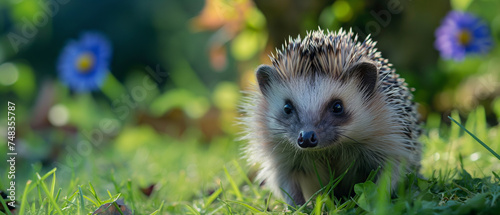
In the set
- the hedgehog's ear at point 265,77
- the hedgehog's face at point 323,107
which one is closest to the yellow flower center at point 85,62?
the hedgehog's ear at point 265,77

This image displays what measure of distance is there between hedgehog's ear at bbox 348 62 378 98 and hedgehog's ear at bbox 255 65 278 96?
1.19 feet

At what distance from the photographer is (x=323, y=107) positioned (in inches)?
81.3

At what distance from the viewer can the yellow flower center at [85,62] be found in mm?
4828

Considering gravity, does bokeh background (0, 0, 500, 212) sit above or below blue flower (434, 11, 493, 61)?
below

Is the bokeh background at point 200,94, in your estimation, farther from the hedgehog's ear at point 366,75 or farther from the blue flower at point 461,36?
the hedgehog's ear at point 366,75

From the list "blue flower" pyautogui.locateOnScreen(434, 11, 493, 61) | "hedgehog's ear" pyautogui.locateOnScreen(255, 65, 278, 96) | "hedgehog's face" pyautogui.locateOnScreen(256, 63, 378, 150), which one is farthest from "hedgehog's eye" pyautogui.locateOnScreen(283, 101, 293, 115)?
"blue flower" pyautogui.locateOnScreen(434, 11, 493, 61)

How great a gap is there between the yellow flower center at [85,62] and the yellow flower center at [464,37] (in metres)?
3.35

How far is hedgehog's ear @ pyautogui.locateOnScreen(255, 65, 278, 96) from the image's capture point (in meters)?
2.31

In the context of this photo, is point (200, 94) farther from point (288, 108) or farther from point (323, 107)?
point (323, 107)

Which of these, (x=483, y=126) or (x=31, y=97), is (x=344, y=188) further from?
(x=31, y=97)

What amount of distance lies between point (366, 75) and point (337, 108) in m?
0.21

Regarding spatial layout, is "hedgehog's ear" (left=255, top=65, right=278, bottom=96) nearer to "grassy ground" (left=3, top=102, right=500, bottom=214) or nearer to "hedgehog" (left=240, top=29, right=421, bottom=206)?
"hedgehog" (left=240, top=29, right=421, bottom=206)

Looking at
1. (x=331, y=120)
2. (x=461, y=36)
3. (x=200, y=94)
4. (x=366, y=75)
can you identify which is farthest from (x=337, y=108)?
(x=200, y=94)

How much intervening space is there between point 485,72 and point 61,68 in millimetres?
4102
